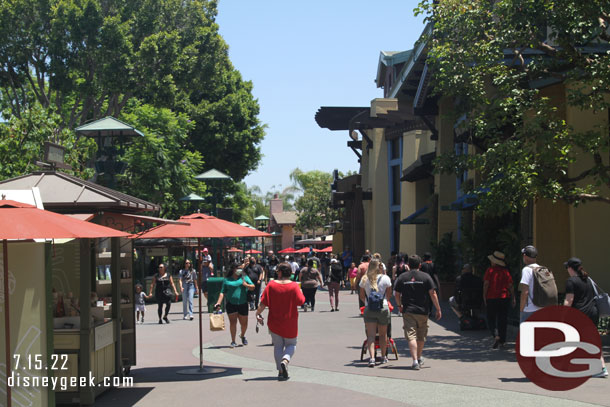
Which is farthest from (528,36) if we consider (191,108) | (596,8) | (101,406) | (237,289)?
(191,108)

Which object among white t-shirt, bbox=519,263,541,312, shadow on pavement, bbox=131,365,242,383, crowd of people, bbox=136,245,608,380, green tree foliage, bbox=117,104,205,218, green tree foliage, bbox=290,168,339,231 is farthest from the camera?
green tree foliage, bbox=290,168,339,231

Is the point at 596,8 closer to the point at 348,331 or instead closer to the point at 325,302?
the point at 348,331

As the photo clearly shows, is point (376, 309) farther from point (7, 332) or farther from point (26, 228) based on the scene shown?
point (26, 228)

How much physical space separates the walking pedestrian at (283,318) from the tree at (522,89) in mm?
4692

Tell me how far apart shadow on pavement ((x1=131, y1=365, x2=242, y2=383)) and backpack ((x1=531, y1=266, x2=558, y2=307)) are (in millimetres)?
Result: 4583

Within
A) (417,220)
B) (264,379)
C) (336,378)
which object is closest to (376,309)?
(336,378)

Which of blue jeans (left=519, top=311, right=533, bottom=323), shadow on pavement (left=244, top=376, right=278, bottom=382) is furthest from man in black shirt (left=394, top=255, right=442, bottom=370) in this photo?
shadow on pavement (left=244, top=376, right=278, bottom=382)

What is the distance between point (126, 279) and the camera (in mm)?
12531

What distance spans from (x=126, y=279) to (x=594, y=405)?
7.08m

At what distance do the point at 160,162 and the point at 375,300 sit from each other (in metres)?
24.9

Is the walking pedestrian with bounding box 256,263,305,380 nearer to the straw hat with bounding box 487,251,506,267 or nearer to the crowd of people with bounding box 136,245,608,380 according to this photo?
the crowd of people with bounding box 136,245,608,380

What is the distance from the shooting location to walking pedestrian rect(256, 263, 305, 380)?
37.6 ft

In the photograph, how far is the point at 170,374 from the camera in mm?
12461

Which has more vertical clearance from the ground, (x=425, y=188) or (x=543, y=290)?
(x=425, y=188)
